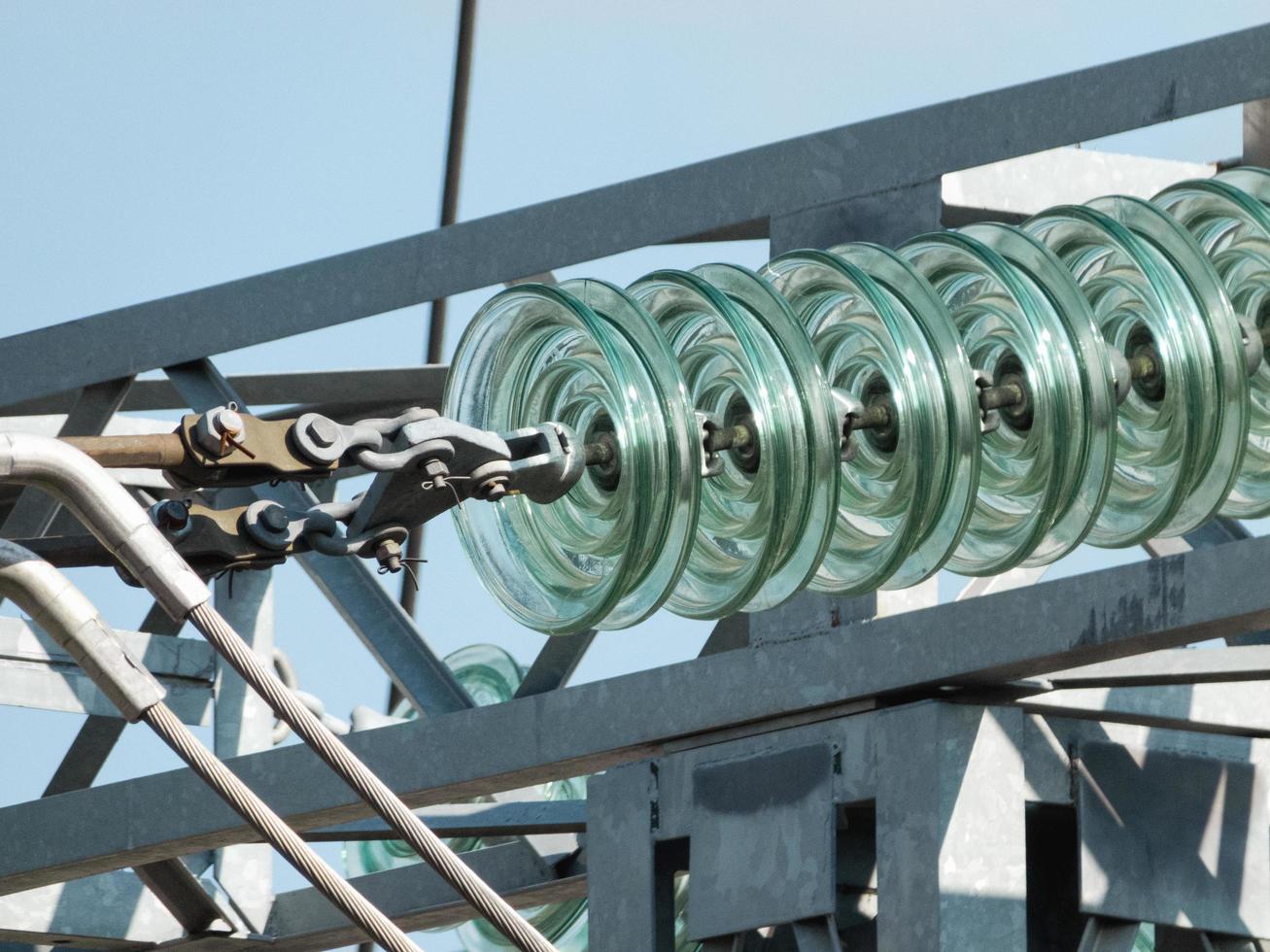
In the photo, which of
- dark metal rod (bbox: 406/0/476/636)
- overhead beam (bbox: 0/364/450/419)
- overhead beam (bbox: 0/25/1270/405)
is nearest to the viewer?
overhead beam (bbox: 0/25/1270/405)

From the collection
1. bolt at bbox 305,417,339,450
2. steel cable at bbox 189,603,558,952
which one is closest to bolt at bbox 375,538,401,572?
bolt at bbox 305,417,339,450

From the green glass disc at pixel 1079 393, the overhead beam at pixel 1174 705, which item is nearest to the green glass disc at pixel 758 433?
the green glass disc at pixel 1079 393

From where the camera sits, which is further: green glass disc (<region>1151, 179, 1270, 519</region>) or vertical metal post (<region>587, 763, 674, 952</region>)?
vertical metal post (<region>587, 763, 674, 952</region>)

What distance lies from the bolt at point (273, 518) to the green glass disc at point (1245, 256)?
6.86ft

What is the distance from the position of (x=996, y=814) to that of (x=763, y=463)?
0.89 metres

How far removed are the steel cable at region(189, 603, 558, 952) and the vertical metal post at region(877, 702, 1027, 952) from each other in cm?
146

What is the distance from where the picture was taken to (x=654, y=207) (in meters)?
6.41

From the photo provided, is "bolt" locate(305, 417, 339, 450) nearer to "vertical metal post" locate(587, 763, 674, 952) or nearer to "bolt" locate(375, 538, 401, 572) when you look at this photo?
"bolt" locate(375, 538, 401, 572)

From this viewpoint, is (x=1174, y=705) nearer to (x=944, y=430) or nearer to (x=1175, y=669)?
(x=1175, y=669)

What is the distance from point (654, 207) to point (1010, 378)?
116 centimetres

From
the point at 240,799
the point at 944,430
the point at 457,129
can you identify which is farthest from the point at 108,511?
the point at 457,129

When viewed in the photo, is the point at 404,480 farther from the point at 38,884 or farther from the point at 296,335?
the point at 38,884

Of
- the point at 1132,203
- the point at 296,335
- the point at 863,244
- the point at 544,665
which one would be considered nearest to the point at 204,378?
the point at 296,335

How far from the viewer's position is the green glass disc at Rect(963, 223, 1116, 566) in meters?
5.41
